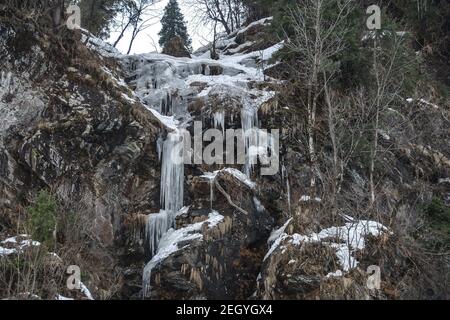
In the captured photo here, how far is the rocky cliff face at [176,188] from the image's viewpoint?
919 cm

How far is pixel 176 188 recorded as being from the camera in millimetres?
12398

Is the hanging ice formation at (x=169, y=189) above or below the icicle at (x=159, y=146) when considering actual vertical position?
below

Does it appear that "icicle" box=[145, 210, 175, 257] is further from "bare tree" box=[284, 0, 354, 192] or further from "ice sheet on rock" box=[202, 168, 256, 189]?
"bare tree" box=[284, 0, 354, 192]

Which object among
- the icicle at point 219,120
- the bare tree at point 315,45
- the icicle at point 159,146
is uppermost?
the bare tree at point 315,45

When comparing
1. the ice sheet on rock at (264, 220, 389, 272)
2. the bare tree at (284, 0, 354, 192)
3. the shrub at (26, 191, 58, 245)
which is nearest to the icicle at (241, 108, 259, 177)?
the bare tree at (284, 0, 354, 192)

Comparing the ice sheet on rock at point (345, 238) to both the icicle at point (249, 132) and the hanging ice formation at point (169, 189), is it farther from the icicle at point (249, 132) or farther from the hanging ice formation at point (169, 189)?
the icicle at point (249, 132)

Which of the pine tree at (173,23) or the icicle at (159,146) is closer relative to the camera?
the icicle at (159,146)

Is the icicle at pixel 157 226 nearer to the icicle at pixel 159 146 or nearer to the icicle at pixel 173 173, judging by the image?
the icicle at pixel 173 173

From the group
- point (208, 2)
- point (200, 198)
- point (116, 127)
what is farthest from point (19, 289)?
point (208, 2)

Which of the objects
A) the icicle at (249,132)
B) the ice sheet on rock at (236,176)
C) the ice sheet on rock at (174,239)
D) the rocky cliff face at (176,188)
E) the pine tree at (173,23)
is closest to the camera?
the rocky cliff face at (176,188)

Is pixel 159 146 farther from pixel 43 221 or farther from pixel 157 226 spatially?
pixel 43 221

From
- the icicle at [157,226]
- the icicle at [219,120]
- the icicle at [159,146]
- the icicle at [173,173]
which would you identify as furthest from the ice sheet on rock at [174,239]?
the icicle at [219,120]

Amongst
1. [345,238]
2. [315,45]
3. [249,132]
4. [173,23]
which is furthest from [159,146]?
[173,23]

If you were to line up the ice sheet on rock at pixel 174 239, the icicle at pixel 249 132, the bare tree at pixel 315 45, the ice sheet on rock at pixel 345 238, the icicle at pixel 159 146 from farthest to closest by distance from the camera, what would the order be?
the icicle at pixel 159 146 → the icicle at pixel 249 132 → the bare tree at pixel 315 45 → the ice sheet on rock at pixel 174 239 → the ice sheet on rock at pixel 345 238
